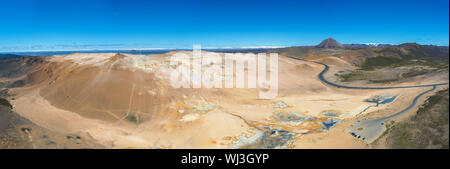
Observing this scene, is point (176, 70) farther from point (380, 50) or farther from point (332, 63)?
point (380, 50)

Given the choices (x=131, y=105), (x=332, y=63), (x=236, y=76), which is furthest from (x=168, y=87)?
(x=332, y=63)

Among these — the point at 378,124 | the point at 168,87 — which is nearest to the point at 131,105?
the point at 168,87

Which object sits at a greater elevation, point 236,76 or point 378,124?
point 236,76

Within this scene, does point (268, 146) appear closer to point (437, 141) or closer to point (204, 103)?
point (437, 141)

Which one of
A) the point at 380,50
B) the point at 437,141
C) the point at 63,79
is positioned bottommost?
the point at 437,141

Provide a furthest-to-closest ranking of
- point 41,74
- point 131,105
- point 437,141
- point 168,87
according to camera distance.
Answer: point 41,74 < point 168,87 < point 131,105 < point 437,141

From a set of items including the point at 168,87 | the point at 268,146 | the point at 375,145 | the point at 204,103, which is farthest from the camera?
the point at 168,87

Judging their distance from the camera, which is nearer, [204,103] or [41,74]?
[204,103]
